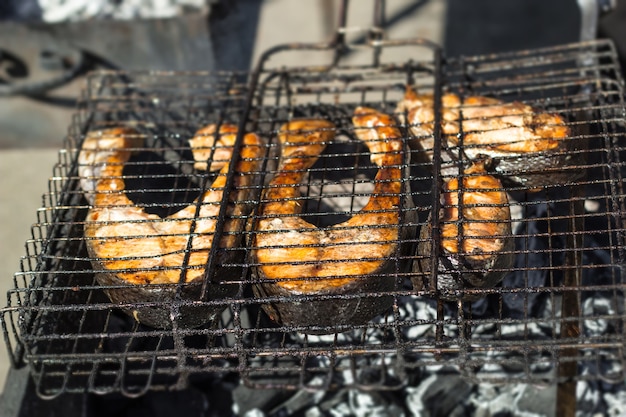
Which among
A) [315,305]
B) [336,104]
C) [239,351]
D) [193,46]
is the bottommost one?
[239,351]

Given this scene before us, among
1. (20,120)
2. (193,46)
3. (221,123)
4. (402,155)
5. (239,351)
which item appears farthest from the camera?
(20,120)

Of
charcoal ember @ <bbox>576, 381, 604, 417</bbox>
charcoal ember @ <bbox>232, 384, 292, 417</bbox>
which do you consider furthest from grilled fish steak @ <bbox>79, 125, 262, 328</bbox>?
charcoal ember @ <bbox>576, 381, 604, 417</bbox>

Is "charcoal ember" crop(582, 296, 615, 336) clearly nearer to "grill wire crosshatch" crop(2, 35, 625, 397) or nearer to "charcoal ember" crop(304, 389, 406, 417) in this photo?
"grill wire crosshatch" crop(2, 35, 625, 397)

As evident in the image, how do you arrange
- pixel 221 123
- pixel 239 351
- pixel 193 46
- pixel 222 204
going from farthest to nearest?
pixel 193 46, pixel 221 123, pixel 222 204, pixel 239 351

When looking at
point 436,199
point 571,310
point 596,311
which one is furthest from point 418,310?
point 436,199

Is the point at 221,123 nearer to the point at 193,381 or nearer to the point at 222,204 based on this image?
the point at 222,204

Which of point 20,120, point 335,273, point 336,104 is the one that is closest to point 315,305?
point 335,273

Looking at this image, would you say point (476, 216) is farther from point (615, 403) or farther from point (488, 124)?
point (615, 403)
